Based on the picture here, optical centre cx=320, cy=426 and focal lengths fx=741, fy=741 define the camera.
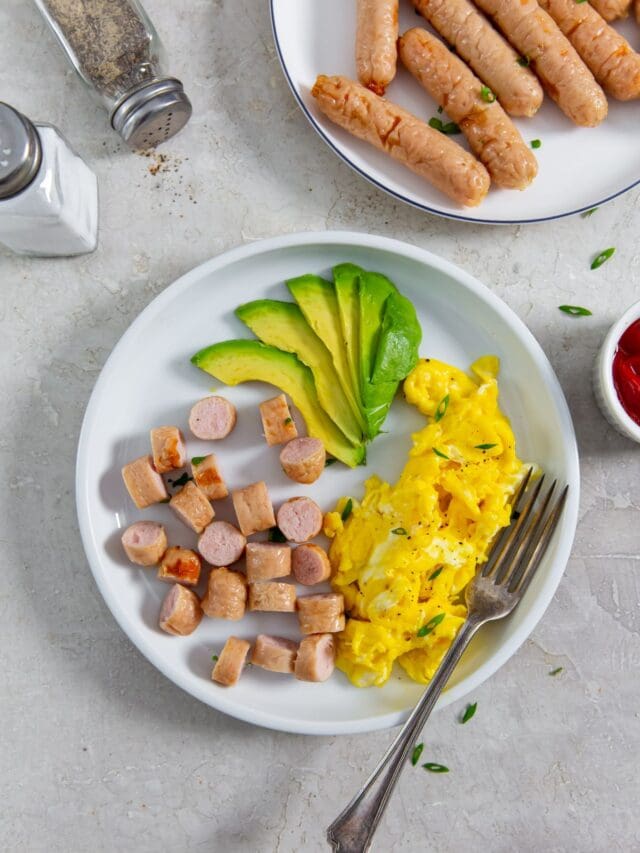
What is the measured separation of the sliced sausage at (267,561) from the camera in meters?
2.59

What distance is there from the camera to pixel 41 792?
2842 millimetres

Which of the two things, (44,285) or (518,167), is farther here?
(44,285)

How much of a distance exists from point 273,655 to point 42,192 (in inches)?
69.3

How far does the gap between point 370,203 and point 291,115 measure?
0.47 meters

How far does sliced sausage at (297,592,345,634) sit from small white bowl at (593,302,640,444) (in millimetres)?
1163

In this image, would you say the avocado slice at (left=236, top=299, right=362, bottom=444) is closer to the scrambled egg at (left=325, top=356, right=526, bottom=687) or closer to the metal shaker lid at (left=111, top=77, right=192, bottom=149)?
the scrambled egg at (left=325, top=356, right=526, bottom=687)

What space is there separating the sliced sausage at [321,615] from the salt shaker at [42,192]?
1.57 meters

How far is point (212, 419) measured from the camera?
266 cm

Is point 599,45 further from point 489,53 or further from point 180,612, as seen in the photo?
point 180,612

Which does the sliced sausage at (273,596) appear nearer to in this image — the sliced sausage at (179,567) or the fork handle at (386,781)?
the sliced sausage at (179,567)

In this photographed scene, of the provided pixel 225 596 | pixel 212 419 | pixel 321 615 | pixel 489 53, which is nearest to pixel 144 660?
pixel 225 596

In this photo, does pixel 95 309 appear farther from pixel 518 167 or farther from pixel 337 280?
pixel 518 167

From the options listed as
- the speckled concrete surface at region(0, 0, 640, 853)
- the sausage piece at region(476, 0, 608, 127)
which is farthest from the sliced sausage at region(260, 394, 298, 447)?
the sausage piece at region(476, 0, 608, 127)

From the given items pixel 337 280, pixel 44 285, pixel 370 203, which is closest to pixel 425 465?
pixel 337 280
